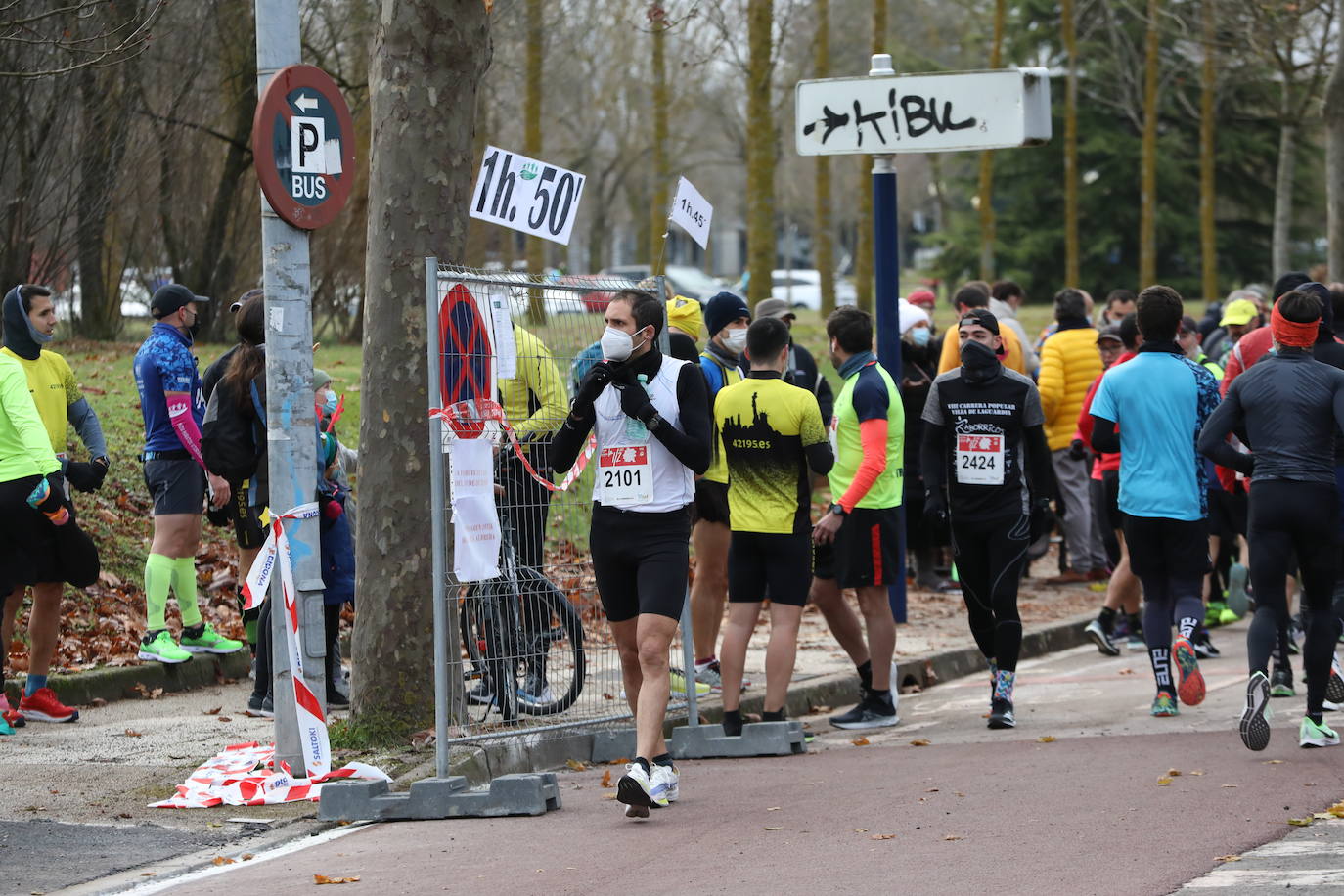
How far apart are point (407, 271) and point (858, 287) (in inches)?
976

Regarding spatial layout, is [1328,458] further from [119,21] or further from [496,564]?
[119,21]

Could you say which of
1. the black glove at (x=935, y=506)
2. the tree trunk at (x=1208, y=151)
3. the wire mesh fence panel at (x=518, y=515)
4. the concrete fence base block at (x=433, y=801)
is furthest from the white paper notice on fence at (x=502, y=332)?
the tree trunk at (x=1208, y=151)

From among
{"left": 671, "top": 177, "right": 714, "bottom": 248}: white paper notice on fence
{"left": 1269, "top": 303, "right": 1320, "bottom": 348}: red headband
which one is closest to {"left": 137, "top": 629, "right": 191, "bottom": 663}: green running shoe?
{"left": 671, "top": 177, "right": 714, "bottom": 248}: white paper notice on fence

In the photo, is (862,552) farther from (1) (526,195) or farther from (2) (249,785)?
(2) (249,785)

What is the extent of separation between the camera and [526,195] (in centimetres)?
798

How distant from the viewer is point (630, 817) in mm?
7051

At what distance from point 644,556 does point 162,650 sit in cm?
408

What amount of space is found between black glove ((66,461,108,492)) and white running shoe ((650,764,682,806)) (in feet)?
12.2

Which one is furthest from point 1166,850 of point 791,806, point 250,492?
point 250,492

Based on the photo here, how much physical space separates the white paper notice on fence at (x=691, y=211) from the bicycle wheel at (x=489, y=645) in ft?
7.23

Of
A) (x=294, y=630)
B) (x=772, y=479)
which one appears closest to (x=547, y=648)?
(x=294, y=630)

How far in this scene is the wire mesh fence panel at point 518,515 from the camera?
24.5ft

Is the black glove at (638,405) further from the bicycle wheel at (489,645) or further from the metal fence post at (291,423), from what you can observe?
the metal fence post at (291,423)

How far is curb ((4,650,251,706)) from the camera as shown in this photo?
31.7 ft
